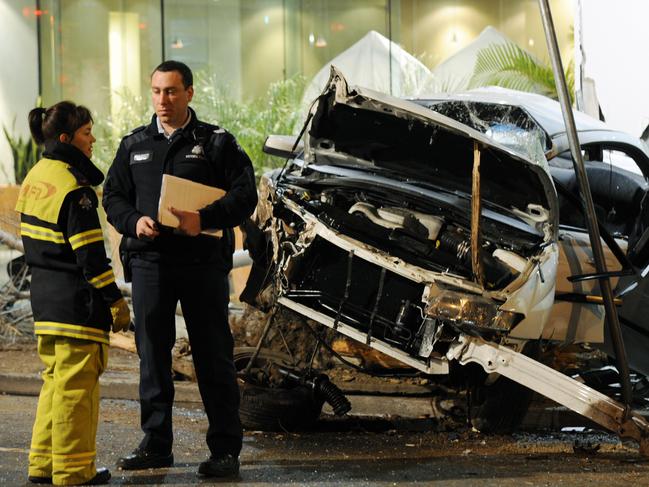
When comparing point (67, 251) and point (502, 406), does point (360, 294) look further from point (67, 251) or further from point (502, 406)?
point (67, 251)

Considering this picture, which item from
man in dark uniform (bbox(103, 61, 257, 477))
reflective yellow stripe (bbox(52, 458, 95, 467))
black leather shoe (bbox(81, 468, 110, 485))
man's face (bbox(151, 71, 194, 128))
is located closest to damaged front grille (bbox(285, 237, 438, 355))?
man in dark uniform (bbox(103, 61, 257, 477))

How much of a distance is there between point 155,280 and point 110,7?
1092 cm

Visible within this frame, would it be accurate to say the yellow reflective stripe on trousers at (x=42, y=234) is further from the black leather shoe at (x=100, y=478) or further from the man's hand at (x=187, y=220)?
the black leather shoe at (x=100, y=478)

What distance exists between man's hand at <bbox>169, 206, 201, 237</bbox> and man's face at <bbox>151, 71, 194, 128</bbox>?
51cm

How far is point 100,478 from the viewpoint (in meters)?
5.36

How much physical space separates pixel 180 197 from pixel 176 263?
363 millimetres

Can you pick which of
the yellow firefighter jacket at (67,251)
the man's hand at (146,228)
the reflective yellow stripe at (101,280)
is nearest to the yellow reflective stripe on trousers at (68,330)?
the yellow firefighter jacket at (67,251)

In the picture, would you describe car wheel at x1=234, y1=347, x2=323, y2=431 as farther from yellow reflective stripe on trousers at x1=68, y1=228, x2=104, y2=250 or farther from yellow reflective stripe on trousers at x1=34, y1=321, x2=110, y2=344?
yellow reflective stripe on trousers at x1=68, y1=228, x2=104, y2=250

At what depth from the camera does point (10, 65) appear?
52.1 feet

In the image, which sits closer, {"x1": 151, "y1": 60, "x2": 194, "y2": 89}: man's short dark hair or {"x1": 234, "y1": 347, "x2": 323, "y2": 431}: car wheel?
{"x1": 151, "y1": 60, "x2": 194, "y2": 89}: man's short dark hair

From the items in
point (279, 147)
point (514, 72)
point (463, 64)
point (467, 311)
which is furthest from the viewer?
point (463, 64)

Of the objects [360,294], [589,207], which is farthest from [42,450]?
[589,207]

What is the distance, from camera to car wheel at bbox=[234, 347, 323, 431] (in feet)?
22.9

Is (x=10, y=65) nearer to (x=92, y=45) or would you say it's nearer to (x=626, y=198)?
(x=92, y=45)
